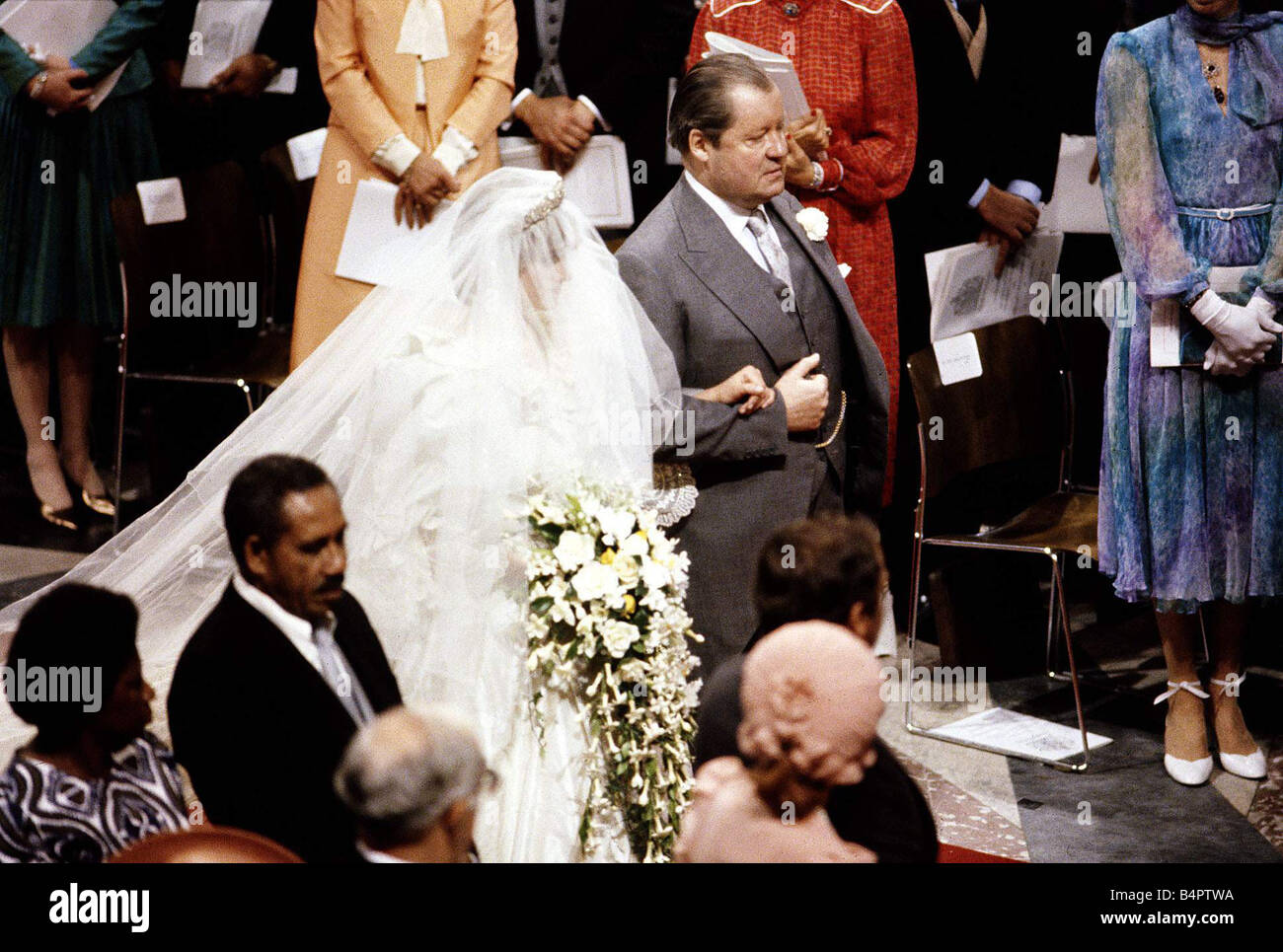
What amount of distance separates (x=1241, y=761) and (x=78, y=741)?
3211 millimetres

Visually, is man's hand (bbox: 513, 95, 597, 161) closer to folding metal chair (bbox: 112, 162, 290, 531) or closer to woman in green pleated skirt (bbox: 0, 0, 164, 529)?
folding metal chair (bbox: 112, 162, 290, 531)

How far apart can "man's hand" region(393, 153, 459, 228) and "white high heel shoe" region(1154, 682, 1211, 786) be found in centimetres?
249

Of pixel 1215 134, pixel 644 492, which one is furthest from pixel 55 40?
pixel 1215 134

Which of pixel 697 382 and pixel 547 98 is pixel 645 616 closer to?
pixel 697 382

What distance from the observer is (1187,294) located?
404cm

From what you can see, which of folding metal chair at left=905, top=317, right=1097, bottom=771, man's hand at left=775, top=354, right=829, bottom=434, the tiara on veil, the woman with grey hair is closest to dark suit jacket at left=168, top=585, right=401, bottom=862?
the woman with grey hair

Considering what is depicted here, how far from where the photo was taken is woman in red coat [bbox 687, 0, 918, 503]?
4.61 m

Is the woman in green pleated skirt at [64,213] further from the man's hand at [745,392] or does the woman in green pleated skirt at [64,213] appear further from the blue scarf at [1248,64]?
the blue scarf at [1248,64]

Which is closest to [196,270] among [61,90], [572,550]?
[61,90]

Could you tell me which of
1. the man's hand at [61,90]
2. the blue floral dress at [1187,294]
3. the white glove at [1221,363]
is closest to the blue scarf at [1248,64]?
the blue floral dress at [1187,294]

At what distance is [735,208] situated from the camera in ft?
12.0

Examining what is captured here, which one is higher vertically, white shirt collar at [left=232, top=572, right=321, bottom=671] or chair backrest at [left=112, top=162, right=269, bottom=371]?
chair backrest at [left=112, top=162, right=269, bottom=371]

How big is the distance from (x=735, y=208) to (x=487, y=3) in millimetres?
1555

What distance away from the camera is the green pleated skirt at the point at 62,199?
572 cm
